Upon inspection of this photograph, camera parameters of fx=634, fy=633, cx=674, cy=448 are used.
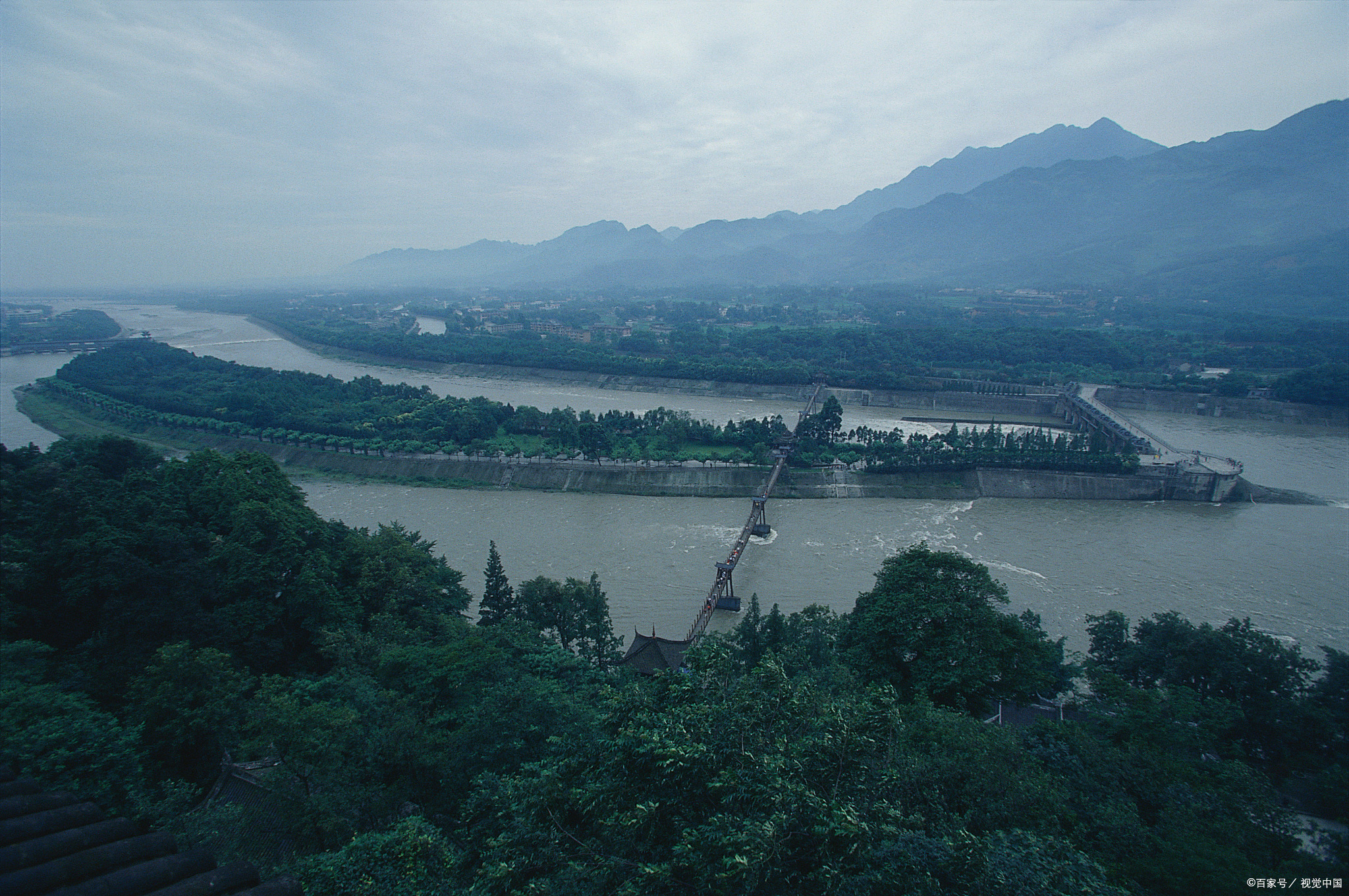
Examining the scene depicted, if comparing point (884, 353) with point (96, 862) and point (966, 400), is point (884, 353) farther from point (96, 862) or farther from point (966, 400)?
point (96, 862)

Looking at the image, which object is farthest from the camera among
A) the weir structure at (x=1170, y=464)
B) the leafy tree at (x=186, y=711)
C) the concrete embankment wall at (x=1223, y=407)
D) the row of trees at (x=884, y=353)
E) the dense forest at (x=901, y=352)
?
the row of trees at (x=884, y=353)

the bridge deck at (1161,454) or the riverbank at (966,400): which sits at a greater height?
the riverbank at (966,400)

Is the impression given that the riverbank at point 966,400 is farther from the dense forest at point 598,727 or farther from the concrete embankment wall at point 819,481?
the dense forest at point 598,727

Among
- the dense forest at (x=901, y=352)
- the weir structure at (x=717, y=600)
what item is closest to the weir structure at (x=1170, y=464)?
the dense forest at (x=901, y=352)

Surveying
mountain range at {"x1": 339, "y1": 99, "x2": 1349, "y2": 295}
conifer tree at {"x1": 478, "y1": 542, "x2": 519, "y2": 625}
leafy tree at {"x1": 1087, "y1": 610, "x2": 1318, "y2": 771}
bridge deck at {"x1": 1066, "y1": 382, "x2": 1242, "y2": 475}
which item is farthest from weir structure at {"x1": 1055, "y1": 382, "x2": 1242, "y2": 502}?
mountain range at {"x1": 339, "y1": 99, "x2": 1349, "y2": 295}

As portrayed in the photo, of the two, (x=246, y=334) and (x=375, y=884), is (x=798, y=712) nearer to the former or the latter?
(x=375, y=884)

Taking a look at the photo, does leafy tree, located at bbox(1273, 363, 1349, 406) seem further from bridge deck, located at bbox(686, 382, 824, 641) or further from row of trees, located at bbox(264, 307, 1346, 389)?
bridge deck, located at bbox(686, 382, 824, 641)

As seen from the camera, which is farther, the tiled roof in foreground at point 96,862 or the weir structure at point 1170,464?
the weir structure at point 1170,464
